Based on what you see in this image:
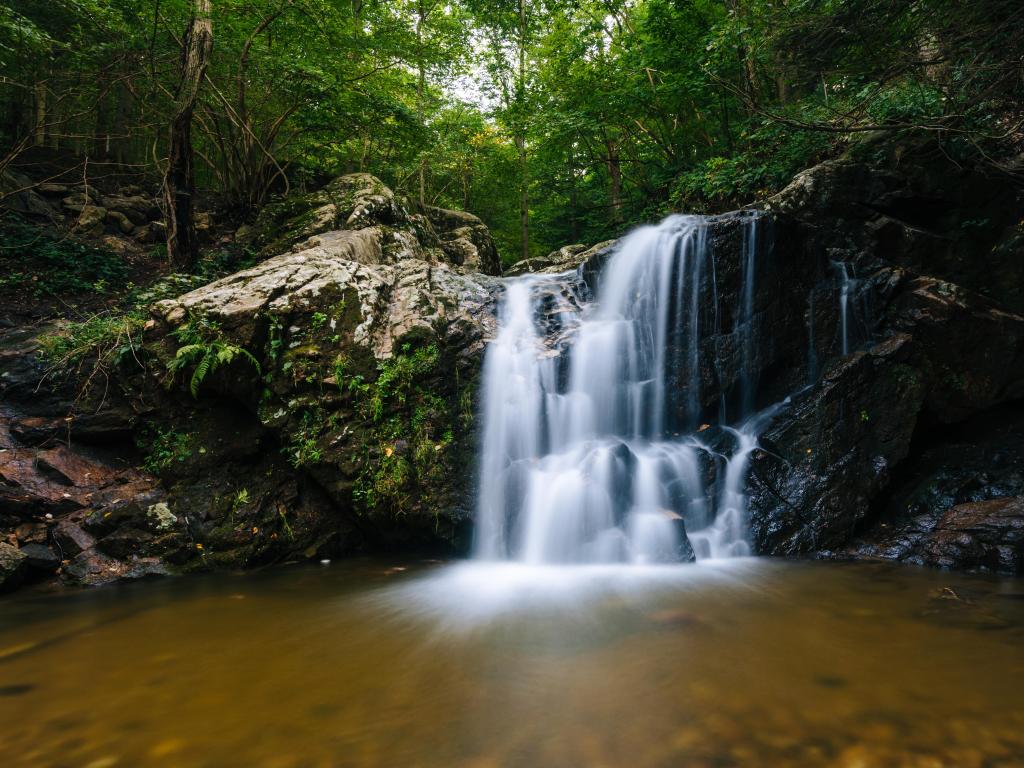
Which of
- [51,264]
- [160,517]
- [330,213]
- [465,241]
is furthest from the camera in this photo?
[465,241]

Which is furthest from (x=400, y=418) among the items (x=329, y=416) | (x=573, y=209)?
(x=573, y=209)

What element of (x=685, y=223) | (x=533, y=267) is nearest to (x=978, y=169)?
(x=685, y=223)

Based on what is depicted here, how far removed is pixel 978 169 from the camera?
6543mm

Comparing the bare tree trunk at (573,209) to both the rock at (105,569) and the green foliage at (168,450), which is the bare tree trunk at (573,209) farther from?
the rock at (105,569)

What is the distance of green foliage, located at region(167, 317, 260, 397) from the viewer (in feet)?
15.7

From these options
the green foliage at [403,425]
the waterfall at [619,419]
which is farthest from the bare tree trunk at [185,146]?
the waterfall at [619,419]

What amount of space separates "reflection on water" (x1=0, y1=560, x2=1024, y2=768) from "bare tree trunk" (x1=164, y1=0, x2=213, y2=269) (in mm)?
5492

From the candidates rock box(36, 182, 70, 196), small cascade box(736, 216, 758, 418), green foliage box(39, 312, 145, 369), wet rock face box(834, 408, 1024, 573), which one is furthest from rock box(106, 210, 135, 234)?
wet rock face box(834, 408, 1024, 573)

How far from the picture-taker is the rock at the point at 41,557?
13.3 feet

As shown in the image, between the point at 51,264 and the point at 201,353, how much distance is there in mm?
5606

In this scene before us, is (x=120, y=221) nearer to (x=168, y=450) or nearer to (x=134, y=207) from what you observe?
(x=134, y=207)

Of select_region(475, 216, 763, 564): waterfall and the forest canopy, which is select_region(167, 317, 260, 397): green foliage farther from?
the forest canopy

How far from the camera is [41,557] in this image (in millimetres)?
4094

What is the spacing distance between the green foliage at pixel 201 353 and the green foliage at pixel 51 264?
4092 millimetres
